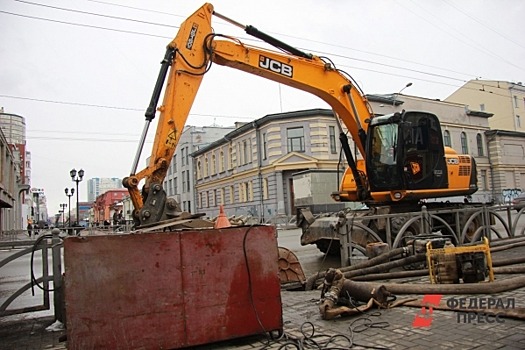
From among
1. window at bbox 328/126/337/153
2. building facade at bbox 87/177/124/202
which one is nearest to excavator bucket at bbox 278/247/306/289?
window at bbox 328/126/337/153

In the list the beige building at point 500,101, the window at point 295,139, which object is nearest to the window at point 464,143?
the beige building at point 500,101

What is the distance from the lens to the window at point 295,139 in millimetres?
34156

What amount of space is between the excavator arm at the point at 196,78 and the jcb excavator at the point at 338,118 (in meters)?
0.02

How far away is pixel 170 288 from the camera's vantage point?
14.4ft

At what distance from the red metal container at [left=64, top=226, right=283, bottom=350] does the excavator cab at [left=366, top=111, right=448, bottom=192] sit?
246 inches

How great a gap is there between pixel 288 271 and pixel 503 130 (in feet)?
158

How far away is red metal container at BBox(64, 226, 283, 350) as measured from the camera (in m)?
4.10

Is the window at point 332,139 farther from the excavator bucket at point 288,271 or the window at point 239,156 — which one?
the excavator bucket at point 288,271

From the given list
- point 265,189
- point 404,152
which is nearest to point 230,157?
point 265,189

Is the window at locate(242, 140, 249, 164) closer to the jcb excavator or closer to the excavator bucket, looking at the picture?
the jcb excavator

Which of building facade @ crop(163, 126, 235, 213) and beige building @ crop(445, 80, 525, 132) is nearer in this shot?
beige building @ crop(445, 80, 525, 132)

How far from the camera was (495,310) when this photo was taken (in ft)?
16.8

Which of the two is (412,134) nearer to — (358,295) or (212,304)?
(358,295)

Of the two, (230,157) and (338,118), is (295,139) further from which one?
(338,118)
